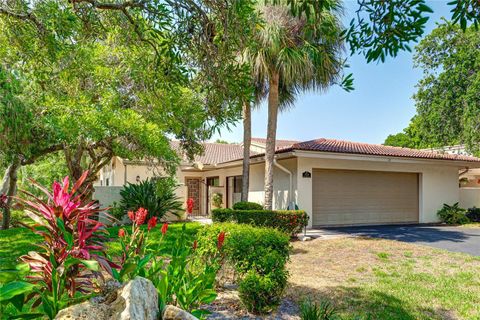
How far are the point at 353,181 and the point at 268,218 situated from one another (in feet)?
20.6

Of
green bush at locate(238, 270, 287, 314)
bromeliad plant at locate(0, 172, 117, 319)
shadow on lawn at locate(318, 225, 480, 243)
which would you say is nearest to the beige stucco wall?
shadow on lawn at locate(318, 225, 480, 243)

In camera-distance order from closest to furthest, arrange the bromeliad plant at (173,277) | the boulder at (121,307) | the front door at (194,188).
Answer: the boulder at (121,307), the bromeliad plant at (173,277), the front door at (194,188)

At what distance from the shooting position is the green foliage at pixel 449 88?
761 inches

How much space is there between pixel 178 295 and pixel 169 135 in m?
7.69

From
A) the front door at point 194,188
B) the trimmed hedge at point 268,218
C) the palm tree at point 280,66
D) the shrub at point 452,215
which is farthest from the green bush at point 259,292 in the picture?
the front door at point 194,188

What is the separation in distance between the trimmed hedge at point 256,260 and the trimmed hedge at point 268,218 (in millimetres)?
6164

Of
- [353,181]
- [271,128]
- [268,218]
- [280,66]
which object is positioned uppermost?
[280,66]

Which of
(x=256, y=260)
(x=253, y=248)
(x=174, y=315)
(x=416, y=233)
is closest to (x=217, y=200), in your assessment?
(x=416, y=233)

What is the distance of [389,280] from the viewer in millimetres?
7047

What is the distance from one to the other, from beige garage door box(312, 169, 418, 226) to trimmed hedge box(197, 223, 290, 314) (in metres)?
10.5

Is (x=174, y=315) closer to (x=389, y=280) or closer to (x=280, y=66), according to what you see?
(x=389, y=280)

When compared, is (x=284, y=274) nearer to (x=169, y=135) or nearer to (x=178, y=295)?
(x=178, y=295)

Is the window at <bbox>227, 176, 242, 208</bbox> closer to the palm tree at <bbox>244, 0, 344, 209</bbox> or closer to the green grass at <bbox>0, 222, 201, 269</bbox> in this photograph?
the palm tree at <bbox>244, 0, 344, 209</bbox>

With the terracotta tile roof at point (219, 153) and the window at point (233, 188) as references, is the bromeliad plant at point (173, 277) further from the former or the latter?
the terracotta tile roof at point (219, 153)
